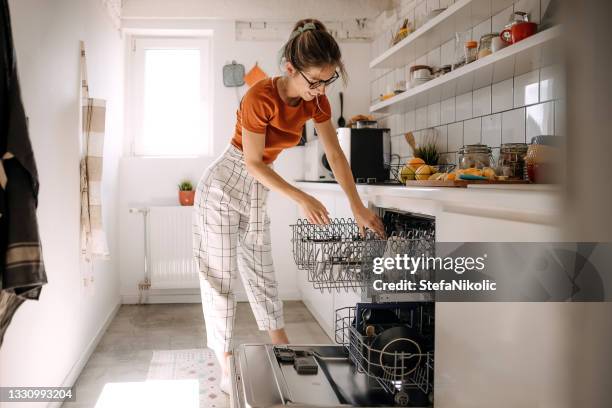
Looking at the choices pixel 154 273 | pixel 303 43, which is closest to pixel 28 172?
pixel 303 43

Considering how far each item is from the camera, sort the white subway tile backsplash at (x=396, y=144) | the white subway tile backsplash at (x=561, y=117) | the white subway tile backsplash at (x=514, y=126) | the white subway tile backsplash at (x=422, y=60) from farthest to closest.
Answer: the white subway tile backsplash at (x=396, y=144), the white subway tile backsplash at (x=422, y=60), the white subway tile backsplash at (x=514, y=126), the white subway tile backsplash at (x=561, y=117)

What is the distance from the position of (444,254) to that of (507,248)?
264 mm

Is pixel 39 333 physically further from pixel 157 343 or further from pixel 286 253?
pixel 286 253

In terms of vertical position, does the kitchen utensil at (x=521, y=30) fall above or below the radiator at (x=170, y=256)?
above

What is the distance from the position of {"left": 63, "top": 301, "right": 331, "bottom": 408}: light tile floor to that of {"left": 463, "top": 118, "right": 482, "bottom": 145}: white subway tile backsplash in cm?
132

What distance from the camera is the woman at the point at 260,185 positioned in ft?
5.24

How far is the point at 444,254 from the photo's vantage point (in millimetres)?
962

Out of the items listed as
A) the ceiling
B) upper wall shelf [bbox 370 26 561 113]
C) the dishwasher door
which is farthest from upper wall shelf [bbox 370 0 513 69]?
the dishwasher door

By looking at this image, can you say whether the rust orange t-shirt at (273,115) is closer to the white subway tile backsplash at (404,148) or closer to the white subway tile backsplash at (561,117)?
the white subway tile backsplash at (561,117)

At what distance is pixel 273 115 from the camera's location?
1799mm

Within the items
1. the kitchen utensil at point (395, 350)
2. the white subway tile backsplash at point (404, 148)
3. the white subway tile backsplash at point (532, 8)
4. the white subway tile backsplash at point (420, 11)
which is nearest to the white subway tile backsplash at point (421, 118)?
the white subway tile backsplash at point (404, 148)

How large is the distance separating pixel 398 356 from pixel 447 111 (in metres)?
1.83

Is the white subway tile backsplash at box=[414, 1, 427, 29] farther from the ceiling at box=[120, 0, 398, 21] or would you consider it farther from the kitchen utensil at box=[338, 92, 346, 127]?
the kitchen utensil at box=[338, 92, 346, 127]

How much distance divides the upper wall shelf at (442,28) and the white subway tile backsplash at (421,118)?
31 centimetres
